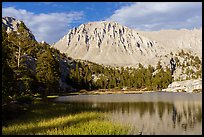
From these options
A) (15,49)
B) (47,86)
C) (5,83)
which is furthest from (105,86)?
(5,83)

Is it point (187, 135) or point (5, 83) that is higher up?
point (5, 83)

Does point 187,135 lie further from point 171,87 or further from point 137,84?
point 137,84

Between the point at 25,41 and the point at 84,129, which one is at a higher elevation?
the point at 25,41

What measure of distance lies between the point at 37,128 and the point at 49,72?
67.3 metres

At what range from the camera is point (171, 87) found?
17000cm

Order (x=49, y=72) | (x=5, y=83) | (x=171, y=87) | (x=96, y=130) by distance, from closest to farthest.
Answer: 1. (x=96, y=130)
2. (x=5, y=83)
3. (x=49, y=72)
4. (x=171, y=87)

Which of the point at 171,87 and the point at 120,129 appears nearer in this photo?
the point at 120,129

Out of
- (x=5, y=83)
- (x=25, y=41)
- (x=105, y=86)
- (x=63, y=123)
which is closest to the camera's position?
(x=63, y=123)

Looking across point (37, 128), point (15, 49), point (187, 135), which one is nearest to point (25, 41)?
point (15, 49)

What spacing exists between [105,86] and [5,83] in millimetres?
154100

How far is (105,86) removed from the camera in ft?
630

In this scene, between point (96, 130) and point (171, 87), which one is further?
point (171, 87)

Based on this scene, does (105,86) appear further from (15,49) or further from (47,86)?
(15,49)

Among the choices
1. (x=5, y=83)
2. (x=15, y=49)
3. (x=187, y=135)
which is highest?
(x=15, y=49)
